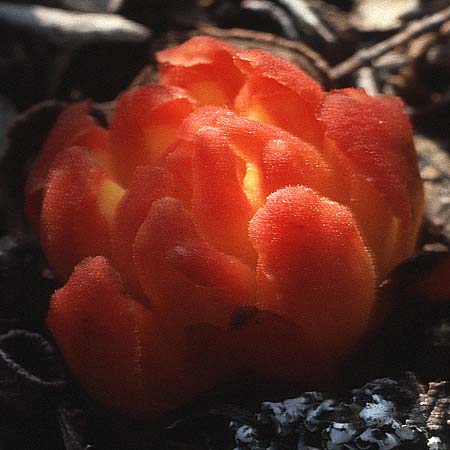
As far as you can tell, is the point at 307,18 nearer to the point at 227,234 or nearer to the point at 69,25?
the point at 69,25

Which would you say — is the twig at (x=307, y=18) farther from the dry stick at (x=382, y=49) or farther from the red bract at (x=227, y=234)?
the red bract at (x=227, y=234)

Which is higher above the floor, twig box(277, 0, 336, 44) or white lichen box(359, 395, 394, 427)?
twig box(277, 0, 336, 44)

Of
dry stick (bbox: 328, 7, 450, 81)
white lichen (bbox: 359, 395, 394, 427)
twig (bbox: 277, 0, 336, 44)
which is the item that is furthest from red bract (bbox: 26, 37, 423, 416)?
twig (bbox: 277, 0, 336, 44)

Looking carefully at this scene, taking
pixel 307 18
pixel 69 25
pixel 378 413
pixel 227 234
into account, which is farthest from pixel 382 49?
pixel 378 413

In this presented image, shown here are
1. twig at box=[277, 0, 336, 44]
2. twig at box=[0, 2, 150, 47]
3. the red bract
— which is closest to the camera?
the red bract

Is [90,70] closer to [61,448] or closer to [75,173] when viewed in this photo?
[75,173]

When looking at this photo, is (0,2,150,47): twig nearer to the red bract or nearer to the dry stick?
the dry stick

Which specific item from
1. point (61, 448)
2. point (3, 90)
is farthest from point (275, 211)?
point (3, 90)
